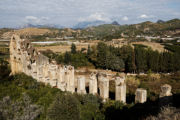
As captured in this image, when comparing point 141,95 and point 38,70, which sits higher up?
point 38,70

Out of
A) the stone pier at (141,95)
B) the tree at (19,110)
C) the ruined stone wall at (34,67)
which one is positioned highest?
the ruined stone wall at (34,67)

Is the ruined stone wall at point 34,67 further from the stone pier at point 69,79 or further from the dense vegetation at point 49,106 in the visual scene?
the dense vegetation at point 49,106

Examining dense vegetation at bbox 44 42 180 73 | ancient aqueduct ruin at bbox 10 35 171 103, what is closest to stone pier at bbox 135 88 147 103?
ancient aqueduct ruin at bbox 10 35 171 103

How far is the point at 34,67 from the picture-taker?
16.9 meters

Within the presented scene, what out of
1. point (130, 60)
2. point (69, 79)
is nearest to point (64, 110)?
point (69, 79)

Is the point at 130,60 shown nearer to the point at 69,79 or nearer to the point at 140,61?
the point at 140,61

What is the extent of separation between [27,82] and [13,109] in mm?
5803

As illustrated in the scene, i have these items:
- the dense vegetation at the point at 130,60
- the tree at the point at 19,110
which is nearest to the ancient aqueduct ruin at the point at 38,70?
the tree at the point at 19,110

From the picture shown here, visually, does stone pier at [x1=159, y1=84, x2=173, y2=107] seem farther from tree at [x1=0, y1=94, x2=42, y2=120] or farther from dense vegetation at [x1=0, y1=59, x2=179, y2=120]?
tree at [x1=0, y1=94, x2=42, y2=120]

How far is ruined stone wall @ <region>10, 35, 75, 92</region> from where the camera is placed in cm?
1672

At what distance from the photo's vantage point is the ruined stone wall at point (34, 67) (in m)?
16.7

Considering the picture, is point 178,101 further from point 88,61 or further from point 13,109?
point 88,61

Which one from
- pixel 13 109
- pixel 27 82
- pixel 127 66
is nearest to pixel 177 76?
pixel 127 66

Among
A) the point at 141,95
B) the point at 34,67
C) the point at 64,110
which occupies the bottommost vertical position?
the point at 141,95
